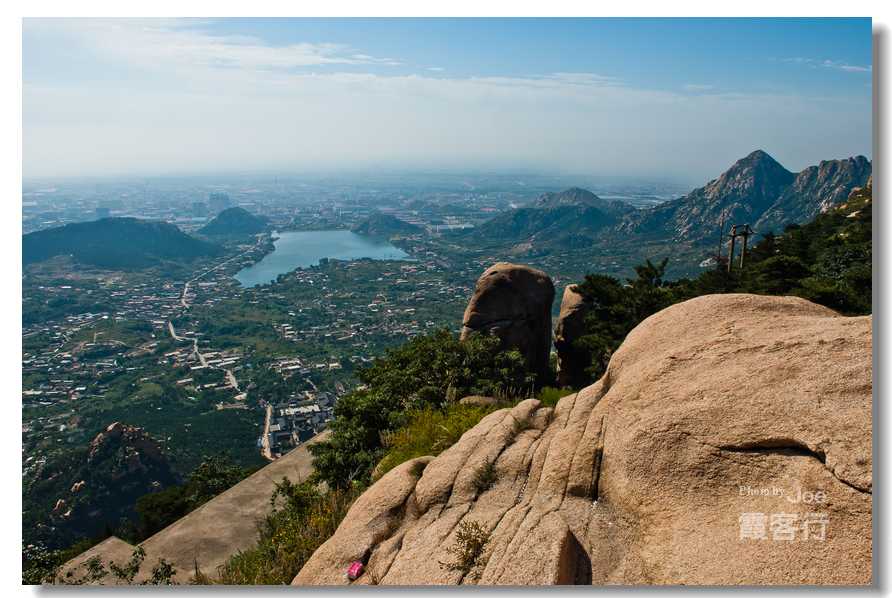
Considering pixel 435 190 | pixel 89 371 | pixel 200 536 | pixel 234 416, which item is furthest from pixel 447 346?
pixel 435 190

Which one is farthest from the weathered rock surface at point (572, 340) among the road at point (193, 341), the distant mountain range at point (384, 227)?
the distant mountain range at point (384, 227)

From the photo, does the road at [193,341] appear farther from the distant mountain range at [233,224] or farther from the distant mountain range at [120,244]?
the distant mountain range at [233,224]

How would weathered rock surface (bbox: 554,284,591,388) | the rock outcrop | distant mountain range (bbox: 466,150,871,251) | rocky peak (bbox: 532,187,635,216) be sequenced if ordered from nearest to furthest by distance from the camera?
the rock outcrop
weathered rock surface (bbox: 554,284,591,388)
distant mountain range (bbox: 466,150,871,251)
rocky peak (bbox: 532,187,635,216)

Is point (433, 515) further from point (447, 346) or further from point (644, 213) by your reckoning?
point (644, 213)

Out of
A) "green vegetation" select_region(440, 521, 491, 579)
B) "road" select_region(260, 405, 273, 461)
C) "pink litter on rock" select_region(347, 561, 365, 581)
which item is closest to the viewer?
"green vegetation" select_region(440, 521, 491, 579)

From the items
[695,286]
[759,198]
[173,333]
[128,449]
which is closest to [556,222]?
[759,198]

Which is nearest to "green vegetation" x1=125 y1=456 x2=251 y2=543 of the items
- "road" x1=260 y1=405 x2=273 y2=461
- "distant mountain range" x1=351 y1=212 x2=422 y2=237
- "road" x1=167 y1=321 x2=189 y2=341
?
"road" x1=260 y1=405 x2=273 y2=461

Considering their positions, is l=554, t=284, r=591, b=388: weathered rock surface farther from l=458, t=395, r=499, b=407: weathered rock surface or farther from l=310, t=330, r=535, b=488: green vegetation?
l=458, t=395, r=499, b=407: weathered rock surface

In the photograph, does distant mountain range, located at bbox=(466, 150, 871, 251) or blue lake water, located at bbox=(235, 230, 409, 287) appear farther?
blue lake water, located at bbox=(235, 230, 409, 287)
